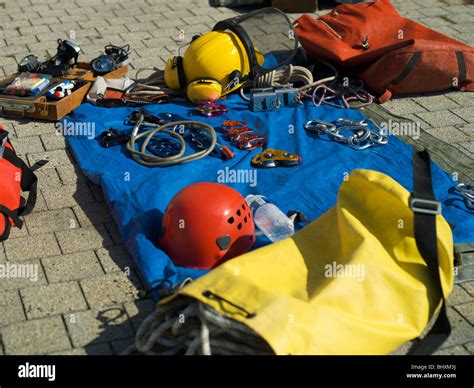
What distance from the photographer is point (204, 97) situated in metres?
6.13

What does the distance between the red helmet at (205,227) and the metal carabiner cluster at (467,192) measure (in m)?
1.62

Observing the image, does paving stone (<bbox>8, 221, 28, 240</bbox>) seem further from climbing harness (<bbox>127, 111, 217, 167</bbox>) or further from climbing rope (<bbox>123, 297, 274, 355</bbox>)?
climbing rope (<bbox>123, 297, 274, 355</bbox>)

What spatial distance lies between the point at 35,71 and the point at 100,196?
193cm

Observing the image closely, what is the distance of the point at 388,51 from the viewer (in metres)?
6.44

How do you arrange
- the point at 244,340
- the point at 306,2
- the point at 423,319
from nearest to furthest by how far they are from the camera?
the point at 244,340 < the point at 423,319 < the point at 306,2

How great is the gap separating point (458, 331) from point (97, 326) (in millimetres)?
1894

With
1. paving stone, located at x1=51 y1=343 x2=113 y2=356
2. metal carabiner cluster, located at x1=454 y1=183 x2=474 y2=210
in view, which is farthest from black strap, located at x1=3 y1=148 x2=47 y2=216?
metal carabiner cluster, located at x1=454 y1=183 x2=474 y2=210

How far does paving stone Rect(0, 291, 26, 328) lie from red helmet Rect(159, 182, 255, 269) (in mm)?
891

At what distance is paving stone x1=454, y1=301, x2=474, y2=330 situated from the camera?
13.3 feet

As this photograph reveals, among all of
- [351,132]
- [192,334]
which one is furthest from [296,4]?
[192,334]

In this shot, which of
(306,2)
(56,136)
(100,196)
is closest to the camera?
(100,196)

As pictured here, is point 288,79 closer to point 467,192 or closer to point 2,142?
point 467,192

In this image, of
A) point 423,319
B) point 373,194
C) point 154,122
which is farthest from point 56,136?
point 423,319
